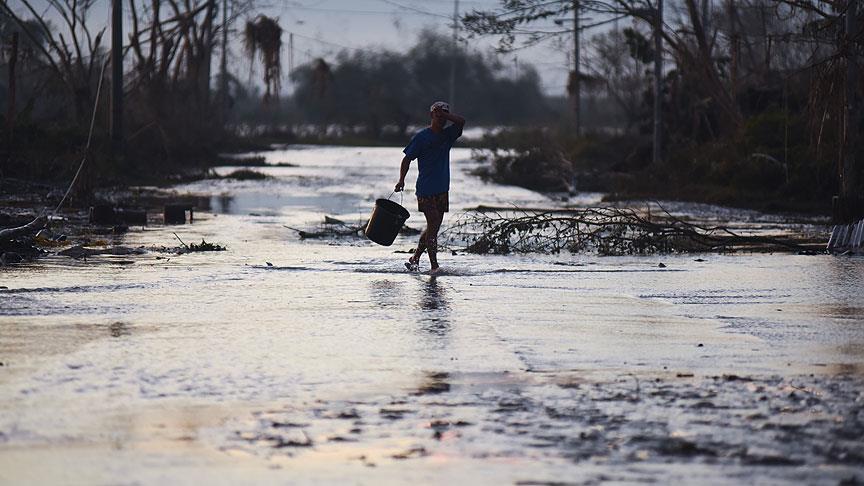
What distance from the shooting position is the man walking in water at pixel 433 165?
15.0 metres

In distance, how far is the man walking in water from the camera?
49.3ft

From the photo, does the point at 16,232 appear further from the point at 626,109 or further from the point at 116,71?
the point at 626,109

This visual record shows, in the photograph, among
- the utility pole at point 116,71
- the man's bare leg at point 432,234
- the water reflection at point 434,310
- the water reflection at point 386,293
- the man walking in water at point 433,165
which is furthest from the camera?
the utility pole at point 116,71

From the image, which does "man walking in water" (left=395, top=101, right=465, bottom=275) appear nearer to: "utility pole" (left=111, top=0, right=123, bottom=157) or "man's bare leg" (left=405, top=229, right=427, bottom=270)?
"man's bare leg" (left=405, top=229, right=427, bottom=270)

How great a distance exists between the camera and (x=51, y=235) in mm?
18938

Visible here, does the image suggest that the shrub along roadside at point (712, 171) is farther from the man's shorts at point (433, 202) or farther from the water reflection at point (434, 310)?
the water reflection at point (434, 310)

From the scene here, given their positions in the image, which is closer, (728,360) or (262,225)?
(728,360)

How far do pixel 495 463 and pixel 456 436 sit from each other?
56cm

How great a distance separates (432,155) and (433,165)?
11cm

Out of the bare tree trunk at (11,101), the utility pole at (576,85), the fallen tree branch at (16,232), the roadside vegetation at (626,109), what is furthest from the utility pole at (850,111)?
the utility pole at (576,85)

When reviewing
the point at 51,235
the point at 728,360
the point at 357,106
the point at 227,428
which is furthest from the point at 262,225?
the point at 357,106

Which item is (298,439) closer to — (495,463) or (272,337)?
(495,463)

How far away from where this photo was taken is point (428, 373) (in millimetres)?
8438

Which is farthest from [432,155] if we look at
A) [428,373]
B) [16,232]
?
[428,373]
